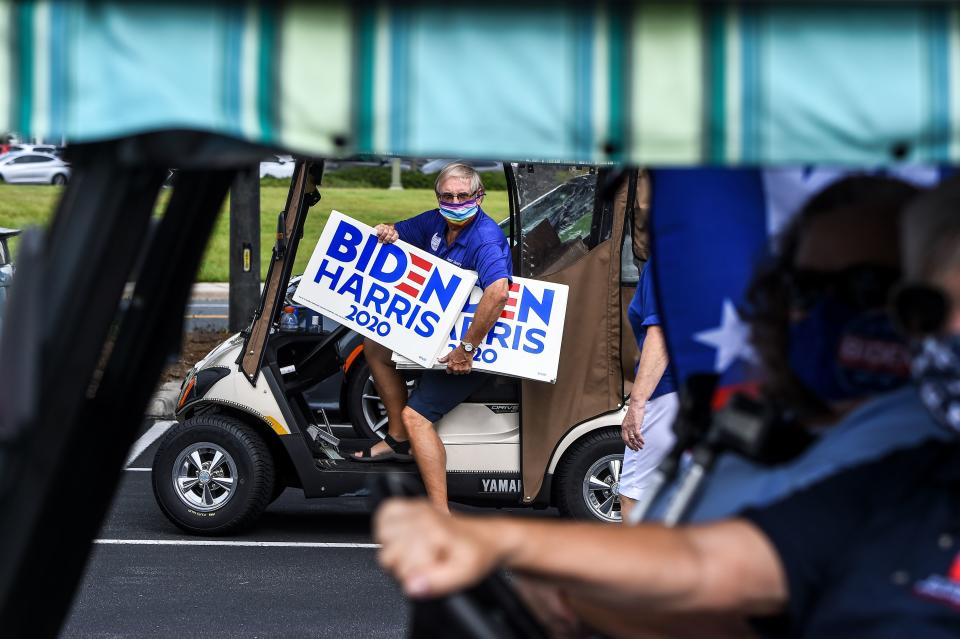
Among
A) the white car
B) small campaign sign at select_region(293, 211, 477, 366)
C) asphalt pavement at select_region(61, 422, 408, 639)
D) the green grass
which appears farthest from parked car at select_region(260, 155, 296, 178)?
the white car

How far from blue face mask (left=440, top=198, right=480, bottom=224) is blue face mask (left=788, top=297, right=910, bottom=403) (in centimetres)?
451

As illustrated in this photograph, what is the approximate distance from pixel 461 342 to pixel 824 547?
4.93 m

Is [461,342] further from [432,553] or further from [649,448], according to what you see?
[432,553]

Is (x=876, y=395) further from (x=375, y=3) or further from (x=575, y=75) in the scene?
(x=375, y=3)

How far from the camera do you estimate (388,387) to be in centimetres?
726

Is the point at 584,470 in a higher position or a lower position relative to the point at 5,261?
lower

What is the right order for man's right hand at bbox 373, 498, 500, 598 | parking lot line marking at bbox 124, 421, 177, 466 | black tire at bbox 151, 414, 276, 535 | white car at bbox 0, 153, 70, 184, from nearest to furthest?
1. man's right hand at bbox 373, 498, 500, 598
2. black tire at bbox 151, 414, 276, 535
3. parking lot line marking at bbox 124, 421, 177, 466
4. white car at bbox 0, 153, 70, 184

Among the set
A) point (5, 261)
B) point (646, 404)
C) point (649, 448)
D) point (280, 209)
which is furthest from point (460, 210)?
point (5, 261)

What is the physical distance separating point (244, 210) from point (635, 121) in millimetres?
11620

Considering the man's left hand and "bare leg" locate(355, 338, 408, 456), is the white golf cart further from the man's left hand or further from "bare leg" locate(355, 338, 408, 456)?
the man's left hand

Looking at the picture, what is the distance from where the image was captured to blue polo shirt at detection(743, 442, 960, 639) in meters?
1.90

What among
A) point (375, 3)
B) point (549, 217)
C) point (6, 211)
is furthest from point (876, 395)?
point (6, 211)

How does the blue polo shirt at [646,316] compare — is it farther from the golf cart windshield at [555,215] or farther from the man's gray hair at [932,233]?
the man's gray hair at [932,233]

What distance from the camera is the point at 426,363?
6.90 m
